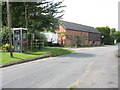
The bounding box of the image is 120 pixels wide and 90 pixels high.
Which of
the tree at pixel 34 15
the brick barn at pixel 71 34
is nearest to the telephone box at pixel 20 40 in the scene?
the tree at pixel 34 15

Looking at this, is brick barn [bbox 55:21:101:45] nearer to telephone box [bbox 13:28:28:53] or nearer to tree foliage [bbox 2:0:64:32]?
tree foliage [bbox 2:0:64:32]

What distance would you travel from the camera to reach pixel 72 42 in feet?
143

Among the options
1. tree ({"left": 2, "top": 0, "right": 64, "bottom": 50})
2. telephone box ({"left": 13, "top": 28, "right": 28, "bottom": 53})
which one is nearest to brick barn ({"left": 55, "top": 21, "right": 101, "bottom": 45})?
tree ({"left": 2, "top": 0, "right": 64, "bottom": 50})

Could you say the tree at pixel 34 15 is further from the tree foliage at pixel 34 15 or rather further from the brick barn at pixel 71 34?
the brick barn at pixel 71 34

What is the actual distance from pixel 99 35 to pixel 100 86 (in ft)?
223

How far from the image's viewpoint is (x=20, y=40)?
17094mm

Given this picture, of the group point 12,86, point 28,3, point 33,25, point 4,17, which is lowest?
point 12,86

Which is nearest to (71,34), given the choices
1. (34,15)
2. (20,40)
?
(34,15)

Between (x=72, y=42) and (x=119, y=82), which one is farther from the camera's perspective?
(x=72, y=42)

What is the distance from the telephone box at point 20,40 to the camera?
16828 mm

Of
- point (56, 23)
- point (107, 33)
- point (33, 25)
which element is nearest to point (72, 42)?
point (56, 23)

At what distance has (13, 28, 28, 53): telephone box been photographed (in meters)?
16.8

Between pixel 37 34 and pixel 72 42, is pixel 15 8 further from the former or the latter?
pixel 72 42

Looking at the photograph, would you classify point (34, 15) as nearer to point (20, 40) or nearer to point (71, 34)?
point (20, 40)
